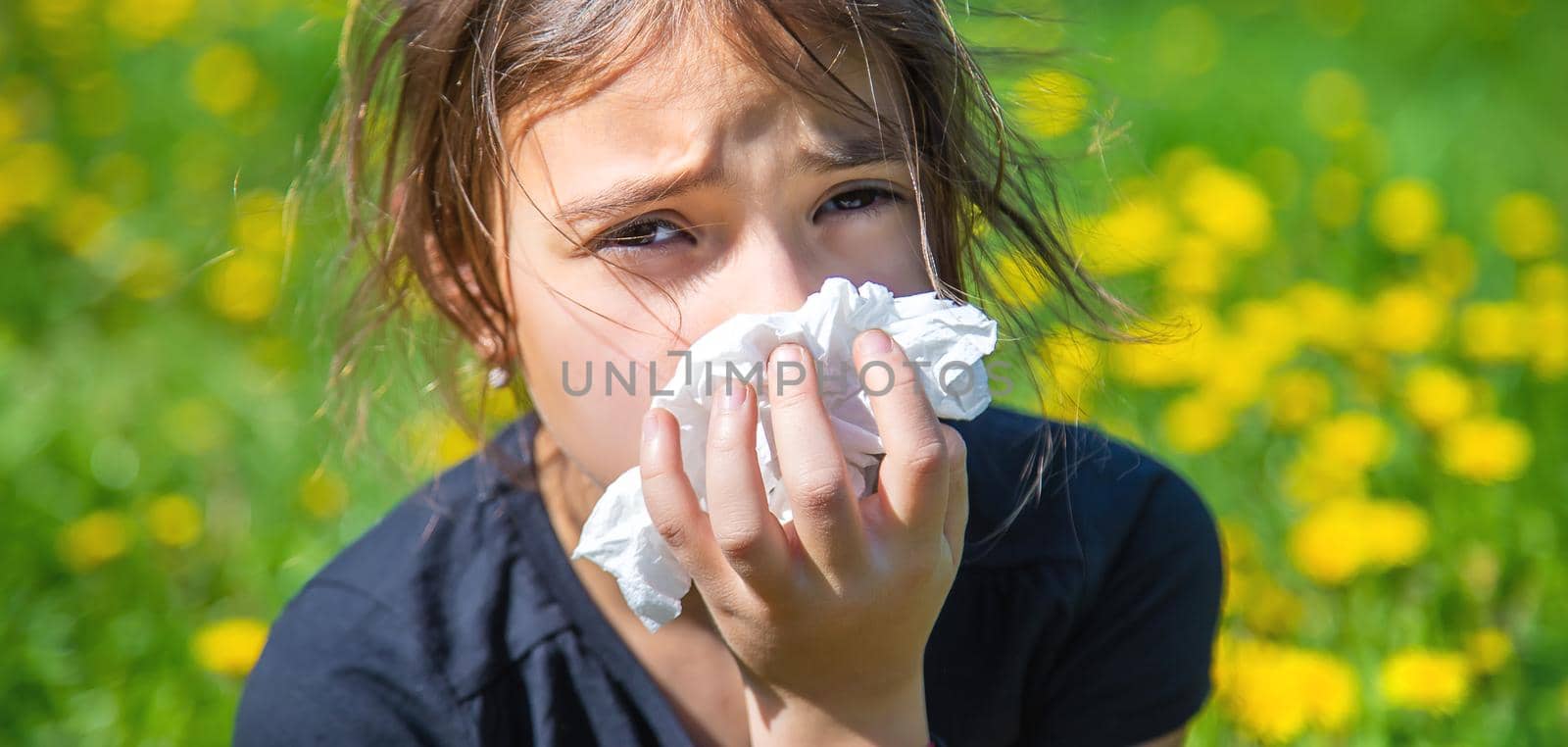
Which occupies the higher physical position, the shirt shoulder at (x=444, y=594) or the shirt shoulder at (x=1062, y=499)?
the shirt shoulder at (x=444, y=594)

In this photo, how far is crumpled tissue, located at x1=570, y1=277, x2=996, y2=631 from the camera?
116cm

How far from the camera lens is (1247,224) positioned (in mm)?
2656

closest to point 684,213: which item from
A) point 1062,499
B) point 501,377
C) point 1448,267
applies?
point 501,377

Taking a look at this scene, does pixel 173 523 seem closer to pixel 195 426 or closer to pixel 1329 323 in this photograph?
pixel 195 426

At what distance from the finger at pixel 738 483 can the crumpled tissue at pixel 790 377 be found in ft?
0.09

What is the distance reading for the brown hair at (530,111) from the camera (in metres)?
1.28

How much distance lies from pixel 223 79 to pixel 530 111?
7.85 feet

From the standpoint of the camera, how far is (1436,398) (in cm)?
221

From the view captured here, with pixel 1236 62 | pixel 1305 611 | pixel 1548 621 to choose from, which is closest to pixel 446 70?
pixel 1305 611

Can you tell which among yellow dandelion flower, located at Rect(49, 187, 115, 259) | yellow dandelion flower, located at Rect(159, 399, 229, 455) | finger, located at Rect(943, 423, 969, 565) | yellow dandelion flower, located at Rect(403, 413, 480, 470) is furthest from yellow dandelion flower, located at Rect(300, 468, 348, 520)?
finger, located at Rect(943, 423, 969, 565)

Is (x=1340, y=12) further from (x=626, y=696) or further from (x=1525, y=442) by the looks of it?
(x=626, y=696)

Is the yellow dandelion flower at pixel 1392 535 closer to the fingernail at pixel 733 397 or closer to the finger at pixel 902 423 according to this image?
the finger at pixel 902 423

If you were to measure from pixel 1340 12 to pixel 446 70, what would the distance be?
335 centimetres

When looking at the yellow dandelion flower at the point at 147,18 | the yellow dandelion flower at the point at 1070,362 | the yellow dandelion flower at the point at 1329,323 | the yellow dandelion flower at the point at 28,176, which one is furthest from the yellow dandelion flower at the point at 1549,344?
the yellow dandelion flower at the point at 147,18
